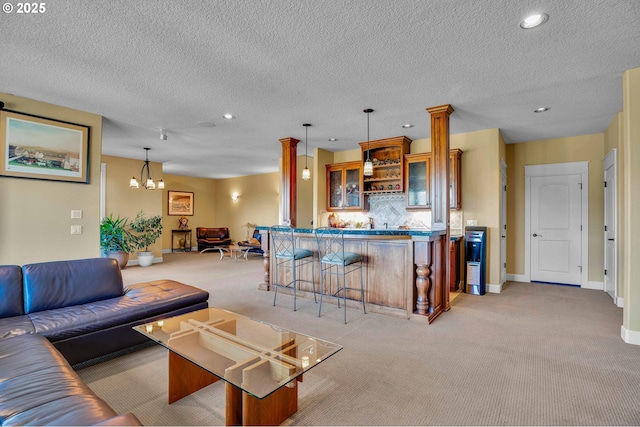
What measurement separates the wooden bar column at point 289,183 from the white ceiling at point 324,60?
0.89 m

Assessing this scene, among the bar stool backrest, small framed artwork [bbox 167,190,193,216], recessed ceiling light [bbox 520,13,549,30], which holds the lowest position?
the bar stool backrest

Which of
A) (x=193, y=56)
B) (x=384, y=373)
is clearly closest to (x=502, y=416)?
(x=384, y=373)

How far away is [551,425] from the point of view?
1.81 m

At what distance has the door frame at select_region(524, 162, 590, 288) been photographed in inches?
210

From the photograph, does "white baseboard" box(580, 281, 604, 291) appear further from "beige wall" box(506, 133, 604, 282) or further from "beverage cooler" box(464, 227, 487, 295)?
"beverage cooler" box(464, 227, 487, 295)

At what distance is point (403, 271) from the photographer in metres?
3.76

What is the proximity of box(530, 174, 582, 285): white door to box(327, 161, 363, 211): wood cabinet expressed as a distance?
3.12 m

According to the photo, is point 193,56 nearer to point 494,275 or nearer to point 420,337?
point 420,337

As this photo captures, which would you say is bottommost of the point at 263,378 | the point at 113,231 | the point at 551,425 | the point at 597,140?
the point at 551,425

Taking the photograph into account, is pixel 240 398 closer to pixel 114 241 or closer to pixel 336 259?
pixel 336 259

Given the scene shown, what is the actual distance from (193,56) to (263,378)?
2661 mm

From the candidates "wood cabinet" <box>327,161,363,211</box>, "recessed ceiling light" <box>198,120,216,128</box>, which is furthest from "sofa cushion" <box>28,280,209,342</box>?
"wood cabinet" <box>327,161,363,211</box>

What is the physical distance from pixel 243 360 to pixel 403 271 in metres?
2.43

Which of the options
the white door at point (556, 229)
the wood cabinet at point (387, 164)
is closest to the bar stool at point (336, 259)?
the wood cabinet at point (387, 164)
